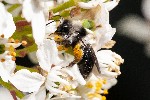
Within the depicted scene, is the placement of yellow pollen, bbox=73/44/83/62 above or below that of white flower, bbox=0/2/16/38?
below

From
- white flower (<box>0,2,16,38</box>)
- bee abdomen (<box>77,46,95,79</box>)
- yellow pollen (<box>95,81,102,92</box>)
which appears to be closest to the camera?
white flower (<box>0,2,16,38</box>)

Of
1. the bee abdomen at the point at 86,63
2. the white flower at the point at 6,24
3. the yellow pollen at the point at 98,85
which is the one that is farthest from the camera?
the yellow pollen at the point at 98,85

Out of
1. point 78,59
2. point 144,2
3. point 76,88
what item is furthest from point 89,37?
point 144,2

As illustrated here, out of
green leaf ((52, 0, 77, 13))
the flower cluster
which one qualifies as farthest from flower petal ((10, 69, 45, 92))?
green leaf ((52, 0, 77, 13))

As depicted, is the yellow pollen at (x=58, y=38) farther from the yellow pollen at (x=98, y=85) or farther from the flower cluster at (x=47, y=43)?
the yellow pollen at (x=98, y=85)

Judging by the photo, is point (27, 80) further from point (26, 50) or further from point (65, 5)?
point (65, 5)

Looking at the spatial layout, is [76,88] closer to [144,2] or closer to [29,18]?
[29,18]

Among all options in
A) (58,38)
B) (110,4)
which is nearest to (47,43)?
(58,38)

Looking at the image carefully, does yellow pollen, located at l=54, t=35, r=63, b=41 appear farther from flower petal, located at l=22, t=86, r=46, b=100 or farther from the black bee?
flower petal, located at l=22, t=86, r=46, b=100

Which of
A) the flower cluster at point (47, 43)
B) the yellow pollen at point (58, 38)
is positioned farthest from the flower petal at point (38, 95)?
the yellow pollen at point (58, 38)
